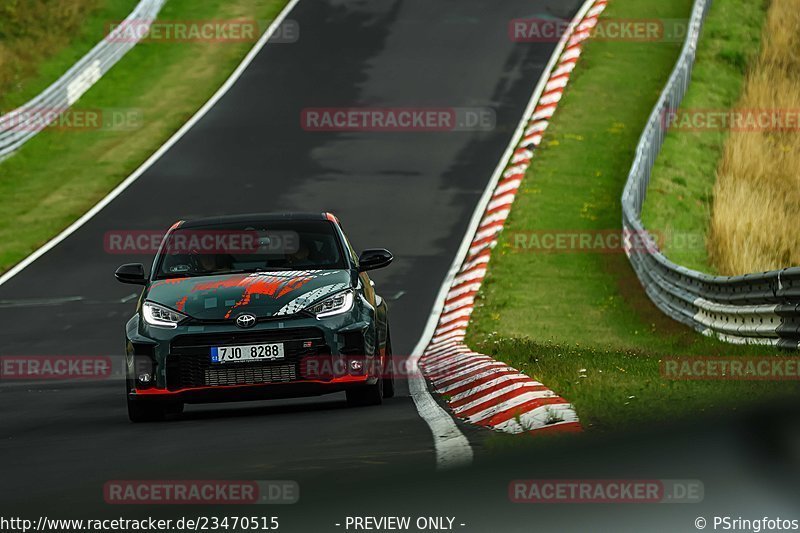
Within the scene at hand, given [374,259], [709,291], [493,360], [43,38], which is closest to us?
[374,259]

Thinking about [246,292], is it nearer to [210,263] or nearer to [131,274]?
[210,263]

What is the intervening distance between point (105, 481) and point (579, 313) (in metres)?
12.3

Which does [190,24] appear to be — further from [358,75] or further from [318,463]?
[318,463]

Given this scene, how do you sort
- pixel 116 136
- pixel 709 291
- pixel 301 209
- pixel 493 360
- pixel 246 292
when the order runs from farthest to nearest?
pixel 116 136 < pixel 301 209 < pixel 709 291 < pixel 493 360 < pixel 246 292

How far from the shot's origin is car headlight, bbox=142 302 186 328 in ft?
35.8

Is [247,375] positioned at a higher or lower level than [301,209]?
higher

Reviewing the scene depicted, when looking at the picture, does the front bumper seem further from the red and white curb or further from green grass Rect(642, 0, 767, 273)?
green grass Rect(642, 0, 767, 273)

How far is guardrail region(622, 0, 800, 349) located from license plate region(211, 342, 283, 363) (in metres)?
4.25

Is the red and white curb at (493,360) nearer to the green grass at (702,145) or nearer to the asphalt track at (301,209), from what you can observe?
the asphalt track at (301,209)

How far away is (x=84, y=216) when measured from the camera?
25.0 meters

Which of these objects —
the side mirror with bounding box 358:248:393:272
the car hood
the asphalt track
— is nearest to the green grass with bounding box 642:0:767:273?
the asphalt track

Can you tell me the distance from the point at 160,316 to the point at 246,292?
651 millimetres

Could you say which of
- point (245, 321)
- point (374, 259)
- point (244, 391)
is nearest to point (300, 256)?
point (374, 259)

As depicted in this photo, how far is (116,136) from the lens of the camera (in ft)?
97.6
